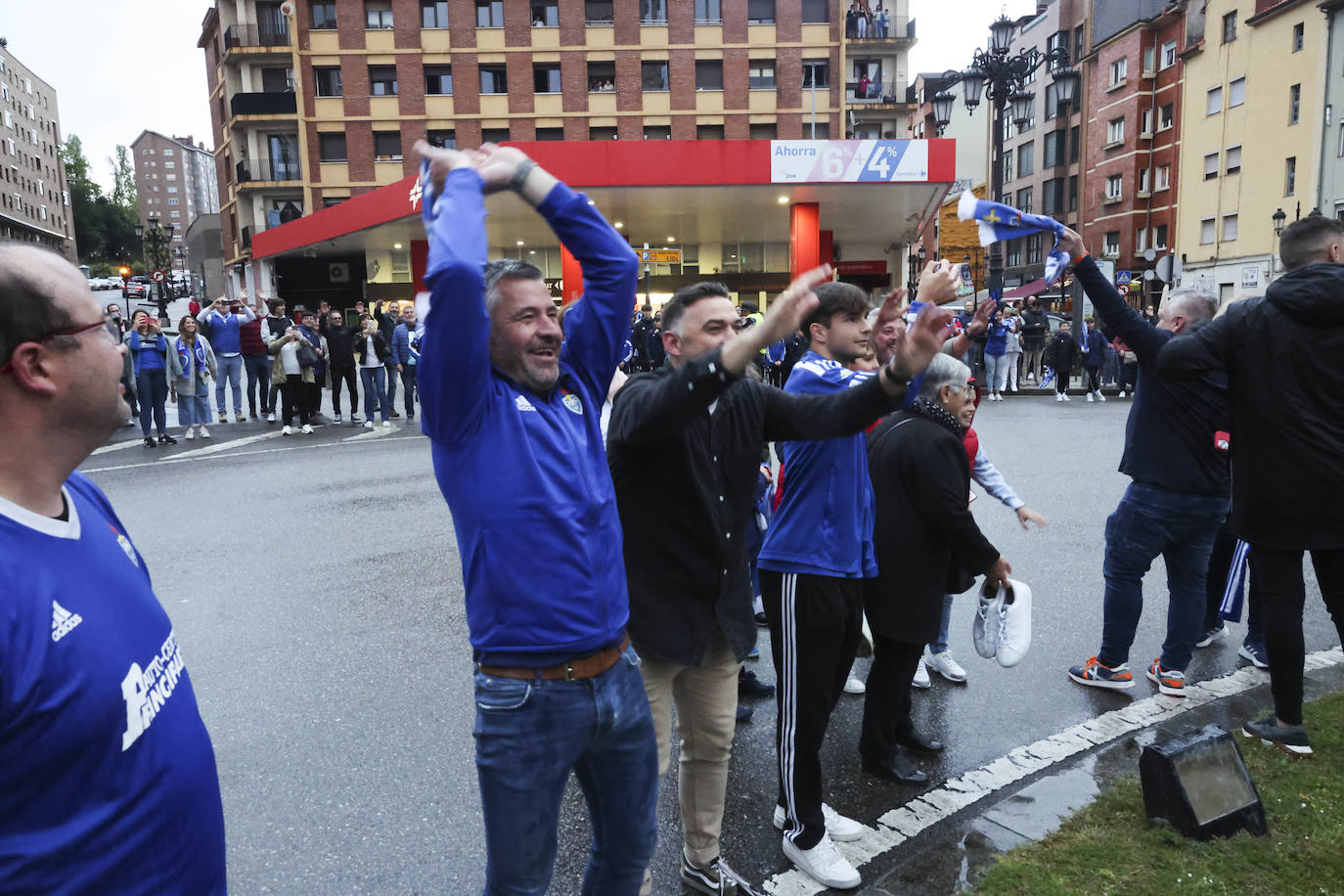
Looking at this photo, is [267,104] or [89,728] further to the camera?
[267,104]

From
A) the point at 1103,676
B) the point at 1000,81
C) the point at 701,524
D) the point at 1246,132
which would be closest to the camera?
the point at 701,524

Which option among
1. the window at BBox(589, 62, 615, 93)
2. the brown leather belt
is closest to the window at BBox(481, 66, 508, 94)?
the window at BBox(589, 62, 615, 93)

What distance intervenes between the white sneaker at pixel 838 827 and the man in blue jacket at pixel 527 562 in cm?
124

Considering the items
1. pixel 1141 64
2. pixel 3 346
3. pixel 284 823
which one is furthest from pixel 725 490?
pixel 1141 64

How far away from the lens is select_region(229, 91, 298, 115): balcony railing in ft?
143

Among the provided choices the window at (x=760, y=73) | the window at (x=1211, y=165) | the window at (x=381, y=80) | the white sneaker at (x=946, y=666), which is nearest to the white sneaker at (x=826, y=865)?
the white sneaker at (x=946, y=666)

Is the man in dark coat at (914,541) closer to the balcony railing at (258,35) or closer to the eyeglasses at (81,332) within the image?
the eyeglasses at (81,332)

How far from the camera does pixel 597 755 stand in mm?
2074

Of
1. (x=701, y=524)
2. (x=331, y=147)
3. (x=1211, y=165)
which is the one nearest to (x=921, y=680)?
(x=701, y=524)

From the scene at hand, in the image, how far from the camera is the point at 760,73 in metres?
43.3

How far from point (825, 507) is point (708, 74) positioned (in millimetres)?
44369

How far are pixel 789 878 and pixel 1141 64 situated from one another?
180 feet

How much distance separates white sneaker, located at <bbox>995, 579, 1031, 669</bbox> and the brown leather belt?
2.25m

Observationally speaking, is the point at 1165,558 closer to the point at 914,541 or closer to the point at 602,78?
the point at 914,541
